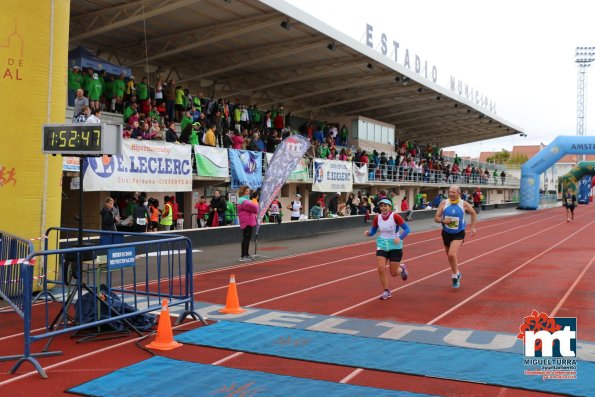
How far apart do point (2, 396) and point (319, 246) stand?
14.8 metres

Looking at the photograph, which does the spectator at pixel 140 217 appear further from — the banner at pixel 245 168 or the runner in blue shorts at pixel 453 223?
the runner in blue shorts at pixel 453 223

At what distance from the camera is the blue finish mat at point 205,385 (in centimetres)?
527

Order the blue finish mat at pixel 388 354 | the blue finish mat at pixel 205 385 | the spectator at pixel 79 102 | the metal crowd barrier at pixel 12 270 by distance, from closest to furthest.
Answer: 1. the blue finish mat at pixel 205 385
2. the blue finish mat at pixel 388 354
3. the metal crowd barrier at pixel 12 270
4. the spectator at pixel 79 102

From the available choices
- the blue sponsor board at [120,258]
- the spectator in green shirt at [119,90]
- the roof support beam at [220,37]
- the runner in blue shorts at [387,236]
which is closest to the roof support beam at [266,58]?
the roof support beam at [220,37]

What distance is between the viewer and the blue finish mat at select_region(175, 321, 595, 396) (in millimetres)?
5566

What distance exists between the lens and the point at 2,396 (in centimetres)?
526

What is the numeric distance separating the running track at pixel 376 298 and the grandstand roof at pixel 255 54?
951cm

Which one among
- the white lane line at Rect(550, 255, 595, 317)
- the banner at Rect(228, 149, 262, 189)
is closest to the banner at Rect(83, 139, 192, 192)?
the banner at Rect(228, 149, 262, 189)

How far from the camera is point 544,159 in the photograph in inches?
1880

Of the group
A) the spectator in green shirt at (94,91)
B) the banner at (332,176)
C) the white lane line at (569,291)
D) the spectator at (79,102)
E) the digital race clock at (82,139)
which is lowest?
the white lane line at (569,291)

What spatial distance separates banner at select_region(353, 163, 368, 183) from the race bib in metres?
20.7

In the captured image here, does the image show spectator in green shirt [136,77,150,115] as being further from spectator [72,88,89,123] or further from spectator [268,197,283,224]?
spectator [268,197,283,224]

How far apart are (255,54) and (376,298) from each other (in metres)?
18.4

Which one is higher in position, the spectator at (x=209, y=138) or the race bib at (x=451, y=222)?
the spectator at (x=209, y=138)
